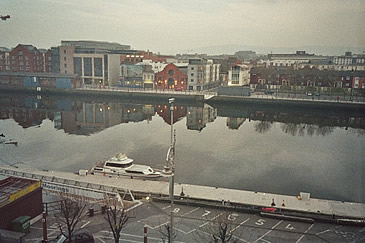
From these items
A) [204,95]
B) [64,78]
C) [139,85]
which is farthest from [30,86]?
[204,95]

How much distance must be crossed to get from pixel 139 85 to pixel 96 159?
55.8ft

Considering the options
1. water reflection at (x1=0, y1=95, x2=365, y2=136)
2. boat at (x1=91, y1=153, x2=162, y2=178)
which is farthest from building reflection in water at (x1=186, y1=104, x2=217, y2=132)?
boat at (x1=91, y1=153, x2=162, y2=178)

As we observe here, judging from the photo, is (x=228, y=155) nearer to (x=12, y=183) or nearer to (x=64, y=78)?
(x=12, y=183)

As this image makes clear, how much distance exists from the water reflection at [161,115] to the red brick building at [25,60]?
30.8 feet

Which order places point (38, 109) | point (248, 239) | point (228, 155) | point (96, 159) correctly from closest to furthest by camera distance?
1. point (248, 239)
2. point (96, 159)
3. point (228, 155)
4. point (38, 109)

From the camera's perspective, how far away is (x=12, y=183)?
496cm

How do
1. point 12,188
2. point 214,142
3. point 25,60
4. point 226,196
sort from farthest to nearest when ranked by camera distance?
1. point 25,60
2. point 214,142
3. point 226,196
4. point 12,188

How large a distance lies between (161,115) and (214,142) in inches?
250

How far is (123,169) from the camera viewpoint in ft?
25.8

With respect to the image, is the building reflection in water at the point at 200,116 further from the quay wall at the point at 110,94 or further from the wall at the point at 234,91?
the wall at the point at 234,91

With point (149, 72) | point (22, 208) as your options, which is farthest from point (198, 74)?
point (22, 208)

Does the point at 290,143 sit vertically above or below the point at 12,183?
below

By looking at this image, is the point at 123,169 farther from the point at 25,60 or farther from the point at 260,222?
the point at 25,60

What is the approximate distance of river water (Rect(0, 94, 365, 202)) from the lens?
8266 millimetres
